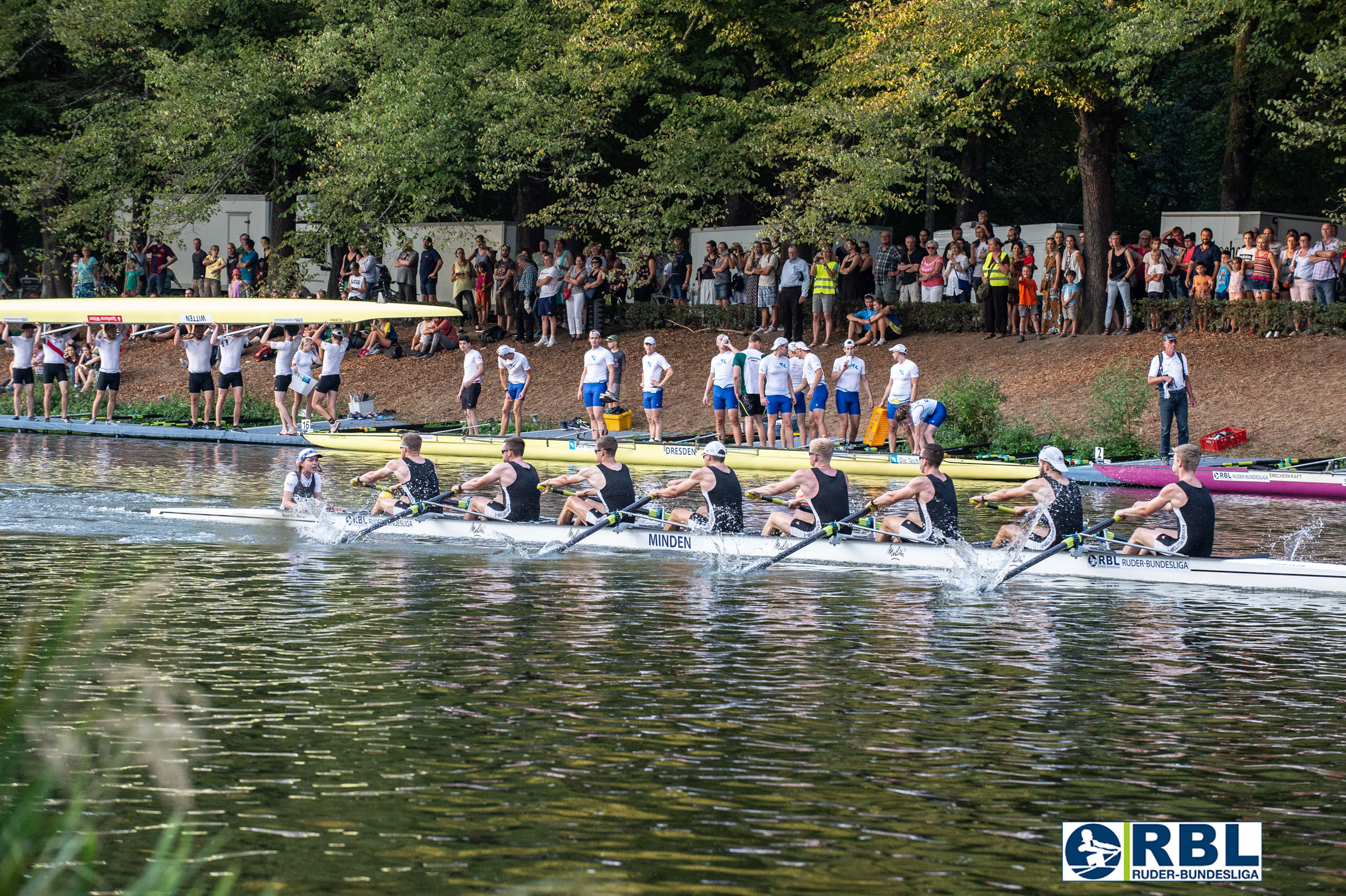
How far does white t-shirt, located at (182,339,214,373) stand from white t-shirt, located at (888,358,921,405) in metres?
12.8

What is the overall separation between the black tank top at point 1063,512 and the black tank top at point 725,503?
3.15 m

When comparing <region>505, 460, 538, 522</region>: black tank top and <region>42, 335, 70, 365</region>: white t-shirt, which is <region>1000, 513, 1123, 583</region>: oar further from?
<region>42, 335, 70, 365</region>: white t-shirt

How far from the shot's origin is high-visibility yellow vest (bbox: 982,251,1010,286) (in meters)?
30.1

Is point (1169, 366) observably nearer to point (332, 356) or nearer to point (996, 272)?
point (996, 272)

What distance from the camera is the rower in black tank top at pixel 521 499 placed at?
17000 mm

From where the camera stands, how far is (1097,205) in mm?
30625

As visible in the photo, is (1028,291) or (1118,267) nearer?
(1118,267)

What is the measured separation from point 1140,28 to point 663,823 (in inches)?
863

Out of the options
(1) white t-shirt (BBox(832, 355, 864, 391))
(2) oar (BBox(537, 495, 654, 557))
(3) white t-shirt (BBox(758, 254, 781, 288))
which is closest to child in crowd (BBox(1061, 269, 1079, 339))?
(3) white t-shirt (BBox(758, 254, 781, 288))

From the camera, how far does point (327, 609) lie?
1321 cm

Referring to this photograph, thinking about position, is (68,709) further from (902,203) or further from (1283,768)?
(902,203)

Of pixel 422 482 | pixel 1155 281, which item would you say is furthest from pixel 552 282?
pixel 422 482

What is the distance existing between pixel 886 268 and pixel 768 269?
246 centimetres

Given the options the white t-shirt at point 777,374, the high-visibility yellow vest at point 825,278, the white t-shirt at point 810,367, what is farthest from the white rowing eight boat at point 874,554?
the high-visibility yellow vest at point 825,278
